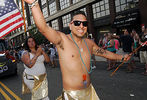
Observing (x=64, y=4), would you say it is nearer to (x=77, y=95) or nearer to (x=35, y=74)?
(x=35, y=74)

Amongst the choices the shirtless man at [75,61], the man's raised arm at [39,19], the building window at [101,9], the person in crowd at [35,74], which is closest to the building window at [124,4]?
the building window at [101,9]

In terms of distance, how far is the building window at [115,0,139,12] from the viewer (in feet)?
53.5

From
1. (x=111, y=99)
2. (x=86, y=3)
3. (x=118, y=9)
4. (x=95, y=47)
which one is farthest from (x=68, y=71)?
(x=86, y=3)

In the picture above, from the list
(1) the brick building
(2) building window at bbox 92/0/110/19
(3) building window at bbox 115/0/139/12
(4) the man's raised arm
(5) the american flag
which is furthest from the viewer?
(2) building window at bbox 92/0/110/19

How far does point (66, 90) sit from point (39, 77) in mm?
1512

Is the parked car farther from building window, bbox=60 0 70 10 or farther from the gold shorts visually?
building window, bbox=60 0 70 10

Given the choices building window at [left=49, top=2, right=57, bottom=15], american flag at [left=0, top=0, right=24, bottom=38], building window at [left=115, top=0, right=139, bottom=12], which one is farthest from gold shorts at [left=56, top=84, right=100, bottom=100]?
building window at [left=49, top=2, right=57, bottom=15]

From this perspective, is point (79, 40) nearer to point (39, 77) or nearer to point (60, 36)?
point (60, 36)

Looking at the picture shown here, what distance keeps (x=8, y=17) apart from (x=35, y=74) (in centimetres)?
220

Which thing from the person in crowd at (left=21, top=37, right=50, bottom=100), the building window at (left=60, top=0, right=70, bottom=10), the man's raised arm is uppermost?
the building window at (left=60, top=0, right=70, bottom=10)

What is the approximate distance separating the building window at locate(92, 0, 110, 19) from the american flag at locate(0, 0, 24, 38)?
1600cm

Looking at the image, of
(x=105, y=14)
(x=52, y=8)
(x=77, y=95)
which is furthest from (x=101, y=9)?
(x=77, y=95)

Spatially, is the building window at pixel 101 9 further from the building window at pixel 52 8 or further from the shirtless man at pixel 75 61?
the shirtless man at pixel 75 61

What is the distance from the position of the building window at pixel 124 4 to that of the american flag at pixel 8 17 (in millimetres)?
14548
